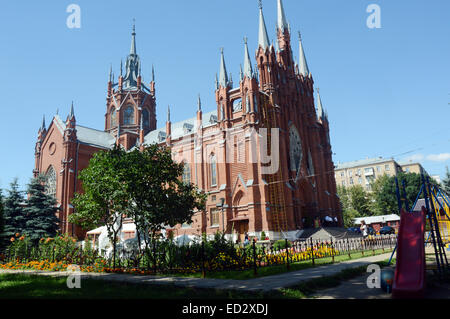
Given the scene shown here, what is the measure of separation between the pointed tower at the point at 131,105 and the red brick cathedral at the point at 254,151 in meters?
4.35

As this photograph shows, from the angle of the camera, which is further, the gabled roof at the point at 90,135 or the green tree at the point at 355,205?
the green tree at the point at 355,205

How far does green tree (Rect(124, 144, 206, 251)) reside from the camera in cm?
1588

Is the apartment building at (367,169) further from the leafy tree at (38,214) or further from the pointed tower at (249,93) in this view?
the leafy tree at (38,214)

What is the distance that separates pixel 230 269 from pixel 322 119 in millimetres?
41592

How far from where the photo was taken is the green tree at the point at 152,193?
15875 mm

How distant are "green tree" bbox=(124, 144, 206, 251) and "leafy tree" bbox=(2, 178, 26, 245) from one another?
59.6 ft

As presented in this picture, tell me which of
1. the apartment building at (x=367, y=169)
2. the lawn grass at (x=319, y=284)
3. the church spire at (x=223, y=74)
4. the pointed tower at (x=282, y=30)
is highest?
the pointed tower at (x=282, y=30)

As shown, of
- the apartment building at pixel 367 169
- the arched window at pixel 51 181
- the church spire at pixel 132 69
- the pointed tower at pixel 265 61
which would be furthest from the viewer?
the apartment building at pixel 367 169

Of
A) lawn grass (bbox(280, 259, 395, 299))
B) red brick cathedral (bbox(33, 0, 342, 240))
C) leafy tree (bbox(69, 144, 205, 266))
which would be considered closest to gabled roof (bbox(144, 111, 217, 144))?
red brick cathedral (bbox(33, 0, 342, 240))

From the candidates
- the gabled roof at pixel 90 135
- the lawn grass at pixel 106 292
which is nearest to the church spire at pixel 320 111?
the gabled roof at pixel 90 135

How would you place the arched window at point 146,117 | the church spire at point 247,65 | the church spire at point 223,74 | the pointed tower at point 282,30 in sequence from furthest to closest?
the arched window at point 146,117, the pointed tower at point 282,30, the church spire at point 223,74, the church spire at point 247,65

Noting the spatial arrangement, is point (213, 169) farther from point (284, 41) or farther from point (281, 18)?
point (281, 18)

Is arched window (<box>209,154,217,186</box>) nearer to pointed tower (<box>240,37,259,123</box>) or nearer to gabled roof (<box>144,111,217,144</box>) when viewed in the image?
gabled roof (<box>144,111,217,144</box>)

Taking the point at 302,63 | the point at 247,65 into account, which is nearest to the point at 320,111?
the point at 302,63
